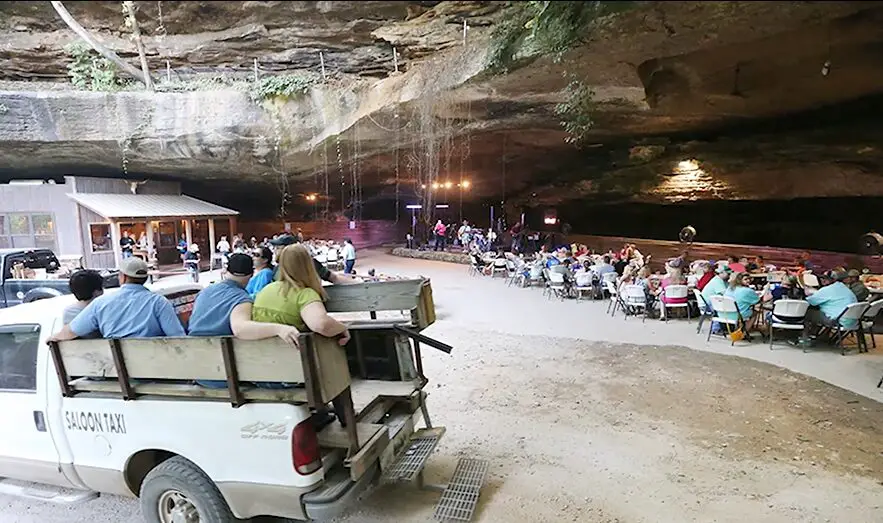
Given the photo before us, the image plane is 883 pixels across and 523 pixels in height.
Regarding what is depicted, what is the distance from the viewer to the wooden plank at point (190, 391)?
2.65 meters

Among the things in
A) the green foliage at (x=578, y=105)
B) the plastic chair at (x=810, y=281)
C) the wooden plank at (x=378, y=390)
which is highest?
the green foliage at (x=578, y=105)

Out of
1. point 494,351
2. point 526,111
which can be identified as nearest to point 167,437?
point 494,351

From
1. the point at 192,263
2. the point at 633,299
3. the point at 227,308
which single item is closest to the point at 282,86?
the point at 192,263

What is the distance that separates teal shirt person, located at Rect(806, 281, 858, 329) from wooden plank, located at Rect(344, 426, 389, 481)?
278 inches

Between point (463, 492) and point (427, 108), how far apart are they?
29.4 feet

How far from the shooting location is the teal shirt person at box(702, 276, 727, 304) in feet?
25.8

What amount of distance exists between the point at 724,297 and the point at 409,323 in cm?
597

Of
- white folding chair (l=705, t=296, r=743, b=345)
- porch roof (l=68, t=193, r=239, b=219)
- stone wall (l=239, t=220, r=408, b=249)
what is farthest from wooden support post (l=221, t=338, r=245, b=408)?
stone wall (l=239, t=220, r=408, b=249)

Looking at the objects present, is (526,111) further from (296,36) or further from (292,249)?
(292,249)

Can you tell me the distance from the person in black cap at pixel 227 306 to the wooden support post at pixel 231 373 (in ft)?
0.61

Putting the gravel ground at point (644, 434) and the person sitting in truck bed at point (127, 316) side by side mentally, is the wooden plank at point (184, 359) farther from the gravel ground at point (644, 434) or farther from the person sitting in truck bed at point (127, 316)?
the gravel ground at point (644, 434)

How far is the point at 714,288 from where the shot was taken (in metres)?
7.96

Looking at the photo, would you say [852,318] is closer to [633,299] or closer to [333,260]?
[633,299]

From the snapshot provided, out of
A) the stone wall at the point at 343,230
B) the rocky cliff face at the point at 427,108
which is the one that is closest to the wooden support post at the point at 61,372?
the rocky cliff face at the point at 427,108
